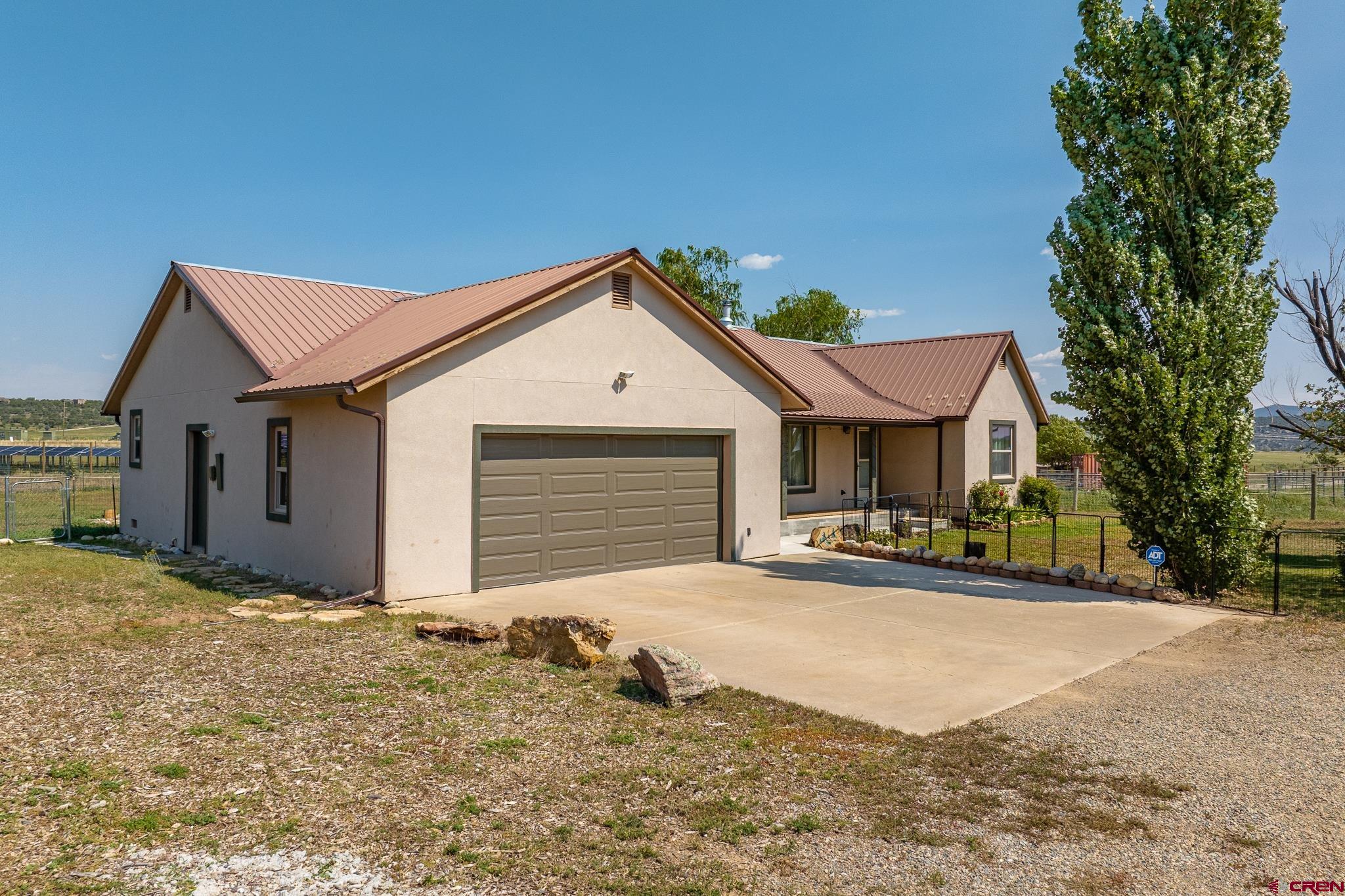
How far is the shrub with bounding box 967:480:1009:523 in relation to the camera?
23609 millimetres

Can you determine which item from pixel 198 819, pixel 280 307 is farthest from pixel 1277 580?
pixel 280 307

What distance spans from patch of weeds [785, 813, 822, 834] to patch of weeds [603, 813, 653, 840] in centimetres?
80

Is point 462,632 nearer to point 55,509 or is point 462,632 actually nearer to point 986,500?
point 986,500

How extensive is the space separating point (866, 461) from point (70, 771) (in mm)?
21371

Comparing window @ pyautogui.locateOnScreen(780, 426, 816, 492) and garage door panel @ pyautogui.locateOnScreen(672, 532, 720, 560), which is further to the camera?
window @ pyautogui.locateOnScreen(780, 426, 816, 492)

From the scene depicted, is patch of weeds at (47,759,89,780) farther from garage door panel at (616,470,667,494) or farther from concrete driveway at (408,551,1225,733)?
garage door panel at (616,470,667,494)

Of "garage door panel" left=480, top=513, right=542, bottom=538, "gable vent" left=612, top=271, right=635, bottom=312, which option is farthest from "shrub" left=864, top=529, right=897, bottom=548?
"garage door panel" left=480, top=513, right=542, bottom=538

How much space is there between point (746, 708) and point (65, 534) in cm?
1915

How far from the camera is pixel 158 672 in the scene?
25.8 feet

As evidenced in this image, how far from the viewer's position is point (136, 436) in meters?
20.5

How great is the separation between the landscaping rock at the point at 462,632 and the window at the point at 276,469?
241 inches

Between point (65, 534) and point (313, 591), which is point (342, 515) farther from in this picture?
point (65, 534)

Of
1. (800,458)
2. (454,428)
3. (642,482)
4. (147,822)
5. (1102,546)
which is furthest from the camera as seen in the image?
(800,458)

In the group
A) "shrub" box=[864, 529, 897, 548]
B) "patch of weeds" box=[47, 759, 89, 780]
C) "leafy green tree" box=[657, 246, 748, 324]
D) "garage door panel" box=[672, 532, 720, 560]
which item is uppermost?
"leafy green tree" box=[657, 246, 748, 324]
